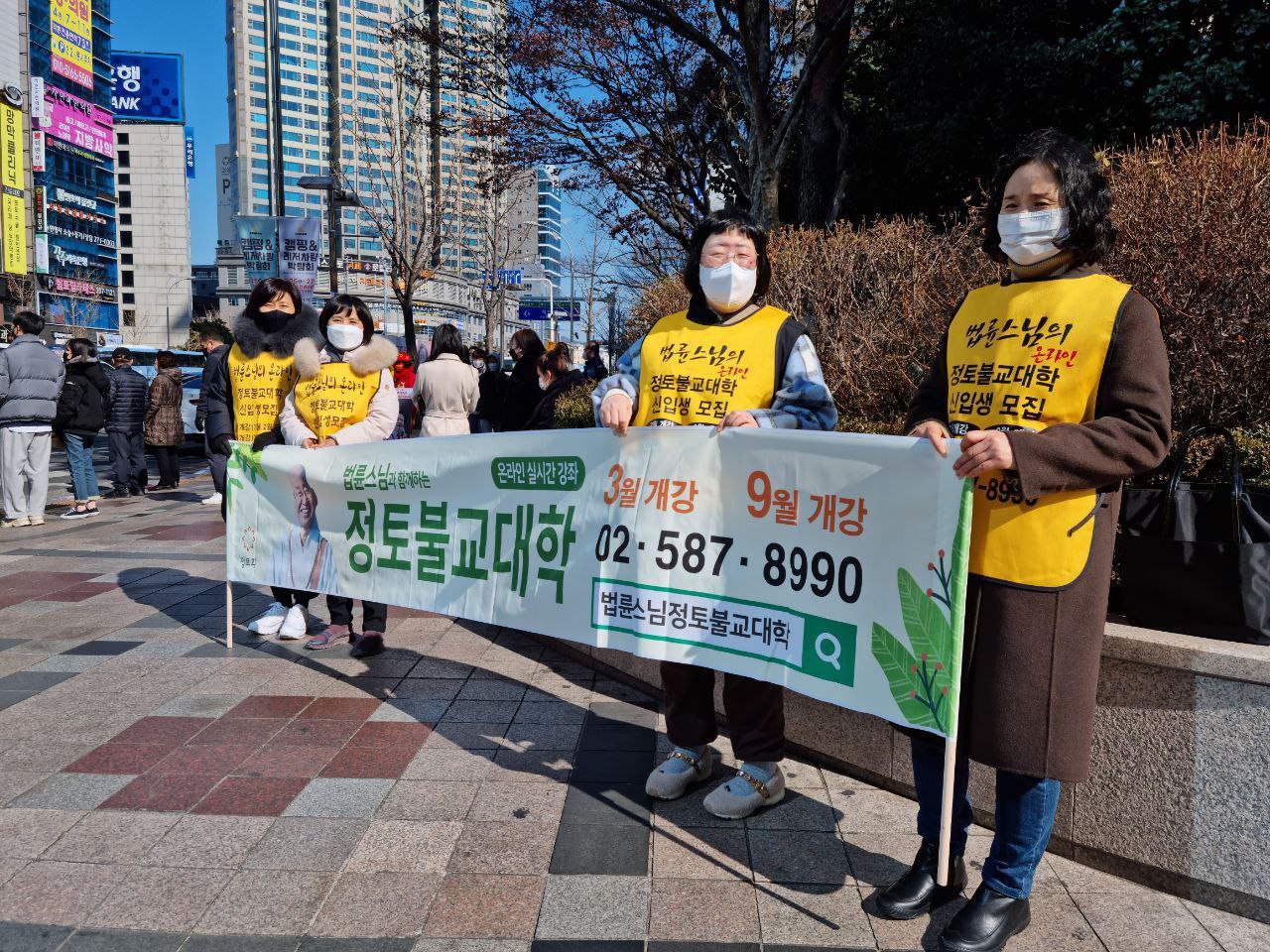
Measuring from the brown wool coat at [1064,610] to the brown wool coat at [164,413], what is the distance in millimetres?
12427

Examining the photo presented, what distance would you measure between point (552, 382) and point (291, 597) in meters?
3.87

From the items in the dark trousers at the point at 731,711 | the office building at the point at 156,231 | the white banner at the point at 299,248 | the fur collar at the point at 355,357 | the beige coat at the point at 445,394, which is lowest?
the dark trousers at the point at 731,711

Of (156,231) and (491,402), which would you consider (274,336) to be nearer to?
(491,402)

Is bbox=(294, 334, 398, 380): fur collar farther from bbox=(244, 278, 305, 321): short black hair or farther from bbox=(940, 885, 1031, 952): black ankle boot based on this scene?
bbox=(940, 885, 1031, 952): black ankle boot

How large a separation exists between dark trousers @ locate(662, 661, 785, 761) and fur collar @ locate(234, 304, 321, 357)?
3131mm

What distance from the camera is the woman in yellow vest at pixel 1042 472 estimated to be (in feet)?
7.30

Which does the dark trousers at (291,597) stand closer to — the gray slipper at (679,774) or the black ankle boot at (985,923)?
the gray slipper at (679,774)

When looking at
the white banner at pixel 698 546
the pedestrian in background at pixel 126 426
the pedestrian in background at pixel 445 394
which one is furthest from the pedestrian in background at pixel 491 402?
the white banner at pixel 698 546

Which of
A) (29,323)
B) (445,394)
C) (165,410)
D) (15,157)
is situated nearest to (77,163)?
(15,157)

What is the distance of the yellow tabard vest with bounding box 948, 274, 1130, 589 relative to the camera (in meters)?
2.27

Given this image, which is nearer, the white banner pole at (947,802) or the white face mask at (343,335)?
the white banner pole at (947,802)

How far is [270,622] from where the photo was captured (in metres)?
5.62

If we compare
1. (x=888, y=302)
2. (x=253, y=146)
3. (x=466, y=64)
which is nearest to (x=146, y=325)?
(x=253, y=146)

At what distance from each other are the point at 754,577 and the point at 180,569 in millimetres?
6331
